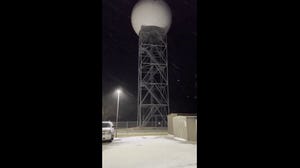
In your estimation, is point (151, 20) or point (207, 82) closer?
point (207, 82)

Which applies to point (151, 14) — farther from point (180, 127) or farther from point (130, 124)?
point (180, 127)

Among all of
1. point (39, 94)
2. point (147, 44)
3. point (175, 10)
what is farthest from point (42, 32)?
point (175, 10)

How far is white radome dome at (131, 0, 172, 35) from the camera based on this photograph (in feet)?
92.8

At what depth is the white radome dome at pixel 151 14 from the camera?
92.8 feet

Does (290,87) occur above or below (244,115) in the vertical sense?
above

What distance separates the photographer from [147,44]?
28.3 m

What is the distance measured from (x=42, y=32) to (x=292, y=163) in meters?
2.63

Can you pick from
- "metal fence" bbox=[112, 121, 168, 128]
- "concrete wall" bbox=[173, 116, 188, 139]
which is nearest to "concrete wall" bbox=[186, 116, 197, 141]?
"concrete wall" bbox=[173, 116, 188, 139]

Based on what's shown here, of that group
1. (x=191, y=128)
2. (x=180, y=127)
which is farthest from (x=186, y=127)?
(x=180, y=127)

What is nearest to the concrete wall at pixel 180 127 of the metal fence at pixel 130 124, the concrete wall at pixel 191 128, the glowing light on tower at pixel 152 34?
the concrete wall at pixel 191 128

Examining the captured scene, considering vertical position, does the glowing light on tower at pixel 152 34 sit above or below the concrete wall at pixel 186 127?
above

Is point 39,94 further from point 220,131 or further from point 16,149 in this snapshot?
point 220,131

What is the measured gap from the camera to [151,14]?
92.7 ft

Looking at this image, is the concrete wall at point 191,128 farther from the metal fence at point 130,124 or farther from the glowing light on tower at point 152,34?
the metal fence at point 130,124
